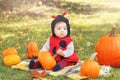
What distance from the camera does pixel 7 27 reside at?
11016 millimetres

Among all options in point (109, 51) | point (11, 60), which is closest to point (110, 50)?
point (109, 51)

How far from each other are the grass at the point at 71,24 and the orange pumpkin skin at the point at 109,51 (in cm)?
18

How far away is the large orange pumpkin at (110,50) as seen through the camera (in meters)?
6.87

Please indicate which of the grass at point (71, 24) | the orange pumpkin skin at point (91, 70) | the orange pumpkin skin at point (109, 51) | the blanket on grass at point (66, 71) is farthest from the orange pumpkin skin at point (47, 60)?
the orange pumpkin skin at point (109, 51)

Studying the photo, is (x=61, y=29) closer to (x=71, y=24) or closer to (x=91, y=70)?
(x=91, y=70)

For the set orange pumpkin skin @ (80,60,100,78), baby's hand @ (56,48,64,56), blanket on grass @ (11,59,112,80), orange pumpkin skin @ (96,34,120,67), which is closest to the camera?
orange pumpkin skin @ (80,60,100,78)

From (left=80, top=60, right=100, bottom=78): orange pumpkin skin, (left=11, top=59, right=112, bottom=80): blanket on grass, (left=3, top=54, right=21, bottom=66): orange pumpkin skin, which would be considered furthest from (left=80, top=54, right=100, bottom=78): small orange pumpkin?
(left=3, top=54, right=21, bottom=66): orange pumpkin skin

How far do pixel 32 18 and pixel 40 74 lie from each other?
6133 millimetres

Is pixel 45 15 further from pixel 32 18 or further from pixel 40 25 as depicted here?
pixel 40 25

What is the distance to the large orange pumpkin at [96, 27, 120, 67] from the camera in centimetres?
687

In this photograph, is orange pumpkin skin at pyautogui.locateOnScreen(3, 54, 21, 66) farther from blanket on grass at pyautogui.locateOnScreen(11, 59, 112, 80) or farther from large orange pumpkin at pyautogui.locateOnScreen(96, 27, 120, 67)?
large orange pumpkin at pyautogui.locateOnScreen(96, 27, 120, 67)

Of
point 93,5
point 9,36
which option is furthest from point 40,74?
point 93,5

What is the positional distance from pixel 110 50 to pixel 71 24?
4619mm

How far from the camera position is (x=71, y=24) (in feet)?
37.5
